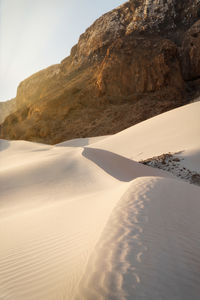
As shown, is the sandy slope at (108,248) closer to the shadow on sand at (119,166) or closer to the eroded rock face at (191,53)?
the shadow on sand at (119,166)

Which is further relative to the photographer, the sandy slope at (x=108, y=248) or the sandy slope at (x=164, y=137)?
the sandy slope at (x=164, y=137)

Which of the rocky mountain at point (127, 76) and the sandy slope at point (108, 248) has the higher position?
Result: the rocky mountain at point (127, 76)

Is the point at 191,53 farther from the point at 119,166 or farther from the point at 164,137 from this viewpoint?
the point at 119,166

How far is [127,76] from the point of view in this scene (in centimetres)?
3023

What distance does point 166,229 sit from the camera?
201 centimetres

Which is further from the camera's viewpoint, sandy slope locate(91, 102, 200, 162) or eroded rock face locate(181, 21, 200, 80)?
eroded rock face locate(181, 21, 200, 80)

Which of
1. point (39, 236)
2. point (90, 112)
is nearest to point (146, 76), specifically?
point (90, 112)

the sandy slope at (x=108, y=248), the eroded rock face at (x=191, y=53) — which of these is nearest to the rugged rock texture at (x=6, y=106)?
the eroded rock face at (x=191, y=53)

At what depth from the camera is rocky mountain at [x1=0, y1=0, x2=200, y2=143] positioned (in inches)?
1139

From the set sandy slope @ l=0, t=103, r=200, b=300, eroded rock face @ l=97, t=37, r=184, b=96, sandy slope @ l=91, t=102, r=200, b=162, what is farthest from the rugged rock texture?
sandy slope @ l=0, t=103, r=200, b=300

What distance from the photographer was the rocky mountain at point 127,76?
1139 inches

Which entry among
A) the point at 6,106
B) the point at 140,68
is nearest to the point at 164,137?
the point at 140,68

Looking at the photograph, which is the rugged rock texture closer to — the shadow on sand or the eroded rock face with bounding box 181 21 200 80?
the eroded rock face with bounding box 181 21 200 80

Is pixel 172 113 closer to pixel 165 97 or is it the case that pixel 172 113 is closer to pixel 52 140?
pixel 165 97
